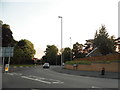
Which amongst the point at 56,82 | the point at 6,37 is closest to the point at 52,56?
the point at 6,37

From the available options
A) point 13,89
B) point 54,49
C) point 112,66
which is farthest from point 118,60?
point 54,49

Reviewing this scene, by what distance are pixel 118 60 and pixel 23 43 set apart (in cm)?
7889

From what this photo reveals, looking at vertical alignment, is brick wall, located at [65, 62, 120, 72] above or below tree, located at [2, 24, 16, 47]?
below

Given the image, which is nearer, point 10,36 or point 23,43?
point 10,36

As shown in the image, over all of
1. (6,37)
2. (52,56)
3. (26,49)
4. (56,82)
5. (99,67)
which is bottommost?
(56,82)

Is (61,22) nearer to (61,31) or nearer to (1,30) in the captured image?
(61,31)

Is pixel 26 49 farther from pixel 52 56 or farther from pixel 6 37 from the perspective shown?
pixel 6 37

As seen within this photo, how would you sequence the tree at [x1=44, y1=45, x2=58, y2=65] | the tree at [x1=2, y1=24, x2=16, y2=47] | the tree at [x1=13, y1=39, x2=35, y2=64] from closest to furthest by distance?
1. the tree at [x1=2, y1=24, x2=16, y2=47]
2. the tree at [x1=13, y1=39, x2=35, y2=64]
3. the tree at [x1=44, y1=45, x2=58, y2=65]

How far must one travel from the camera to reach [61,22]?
46875 mm

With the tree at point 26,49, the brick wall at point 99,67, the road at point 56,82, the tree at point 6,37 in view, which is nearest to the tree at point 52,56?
the tree at point 26,49

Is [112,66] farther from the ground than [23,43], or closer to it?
closer to it

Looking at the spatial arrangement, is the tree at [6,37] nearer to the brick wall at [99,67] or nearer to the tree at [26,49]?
the tree at [26,49]

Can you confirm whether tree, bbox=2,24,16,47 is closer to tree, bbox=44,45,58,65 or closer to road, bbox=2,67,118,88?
tree, bbox=44,45,58,65


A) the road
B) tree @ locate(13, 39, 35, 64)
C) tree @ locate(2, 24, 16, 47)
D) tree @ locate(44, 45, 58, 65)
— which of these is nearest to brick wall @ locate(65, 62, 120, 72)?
the road
